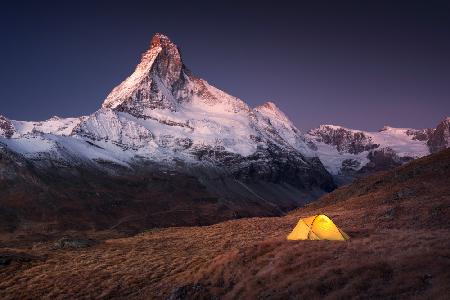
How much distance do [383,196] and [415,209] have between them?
1590 centimetres

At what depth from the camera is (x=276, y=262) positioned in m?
35.8

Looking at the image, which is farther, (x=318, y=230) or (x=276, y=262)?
(x=318, y=230)

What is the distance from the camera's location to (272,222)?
247 ft

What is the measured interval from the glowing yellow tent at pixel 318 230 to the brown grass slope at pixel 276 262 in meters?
2.28

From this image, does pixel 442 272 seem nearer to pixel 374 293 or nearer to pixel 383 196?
pixel 374 293

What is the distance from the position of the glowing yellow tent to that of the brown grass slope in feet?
7.49

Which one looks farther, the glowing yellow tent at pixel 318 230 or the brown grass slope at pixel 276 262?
the glowing yellow tent at pixel 318 230

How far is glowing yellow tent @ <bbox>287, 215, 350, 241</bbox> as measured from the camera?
1742 inches

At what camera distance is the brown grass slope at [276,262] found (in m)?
29.1

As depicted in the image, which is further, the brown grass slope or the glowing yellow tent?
the glowing yellow tent

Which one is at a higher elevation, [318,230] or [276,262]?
[318,230]

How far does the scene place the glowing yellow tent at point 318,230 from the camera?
145 ft

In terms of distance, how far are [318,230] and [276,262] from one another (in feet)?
34.4

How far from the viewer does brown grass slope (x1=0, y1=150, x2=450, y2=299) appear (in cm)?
2906
